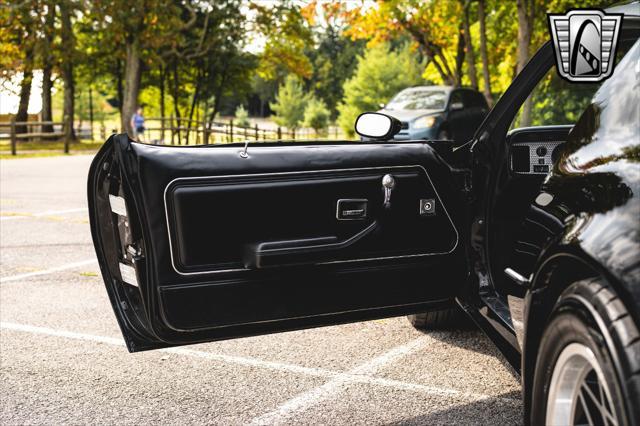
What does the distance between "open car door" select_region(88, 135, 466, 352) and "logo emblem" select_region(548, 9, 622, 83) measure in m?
0.98

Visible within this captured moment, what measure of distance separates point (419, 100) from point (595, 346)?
1673 cm

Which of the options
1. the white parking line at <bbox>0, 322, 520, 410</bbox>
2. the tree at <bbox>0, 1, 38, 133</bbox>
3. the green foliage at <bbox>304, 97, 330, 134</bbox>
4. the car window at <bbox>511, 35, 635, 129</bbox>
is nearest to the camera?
the white parking line at <bbox>0, 322, 520, 410</bbox>

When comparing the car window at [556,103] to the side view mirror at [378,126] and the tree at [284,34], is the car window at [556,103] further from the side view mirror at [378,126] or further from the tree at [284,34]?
the tree at [284,34]

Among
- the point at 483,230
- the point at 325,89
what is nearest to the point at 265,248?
the point at 483,230

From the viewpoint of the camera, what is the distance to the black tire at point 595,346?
1829 millimetres

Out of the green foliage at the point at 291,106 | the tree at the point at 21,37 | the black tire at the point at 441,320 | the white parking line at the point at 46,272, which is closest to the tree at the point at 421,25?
the tree at the point at 21,37

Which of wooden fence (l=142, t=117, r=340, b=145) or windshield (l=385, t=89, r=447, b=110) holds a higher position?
windshield (l=385, t=89, r=447, b=110)

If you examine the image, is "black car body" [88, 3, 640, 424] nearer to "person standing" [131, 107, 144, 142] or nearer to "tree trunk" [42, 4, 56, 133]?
"person standing" [131, 107, 144, 142]

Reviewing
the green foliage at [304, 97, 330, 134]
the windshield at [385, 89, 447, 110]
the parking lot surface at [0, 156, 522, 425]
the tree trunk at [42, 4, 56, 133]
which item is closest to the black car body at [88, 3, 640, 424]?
the parking lot surface at [0, 156, 522, 425]

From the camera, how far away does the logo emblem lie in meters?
2.39

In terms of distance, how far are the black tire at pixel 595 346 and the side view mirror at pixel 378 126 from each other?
5.11 ft

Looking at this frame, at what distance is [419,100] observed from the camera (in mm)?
18359

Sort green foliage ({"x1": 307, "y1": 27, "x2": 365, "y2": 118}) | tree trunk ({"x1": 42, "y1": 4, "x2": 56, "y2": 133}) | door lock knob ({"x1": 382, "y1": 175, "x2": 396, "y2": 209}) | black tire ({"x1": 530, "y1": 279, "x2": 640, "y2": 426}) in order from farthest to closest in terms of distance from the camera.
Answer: green foliage ({"x1": 307, "y1": 27, "x2": 365, "y2": 118})
tree trunk ({"x1": 42, "y1": 4, "x2": 56, "y2": 133})
door lock knob ({"x1": 382, "y1": 175, "x2": 396, "y2": 209})
black tire ({"x1": 530, "y1": 279, "x2": 640, "y2": 426})

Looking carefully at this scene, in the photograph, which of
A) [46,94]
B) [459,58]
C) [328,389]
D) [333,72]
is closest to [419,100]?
[459,58]
